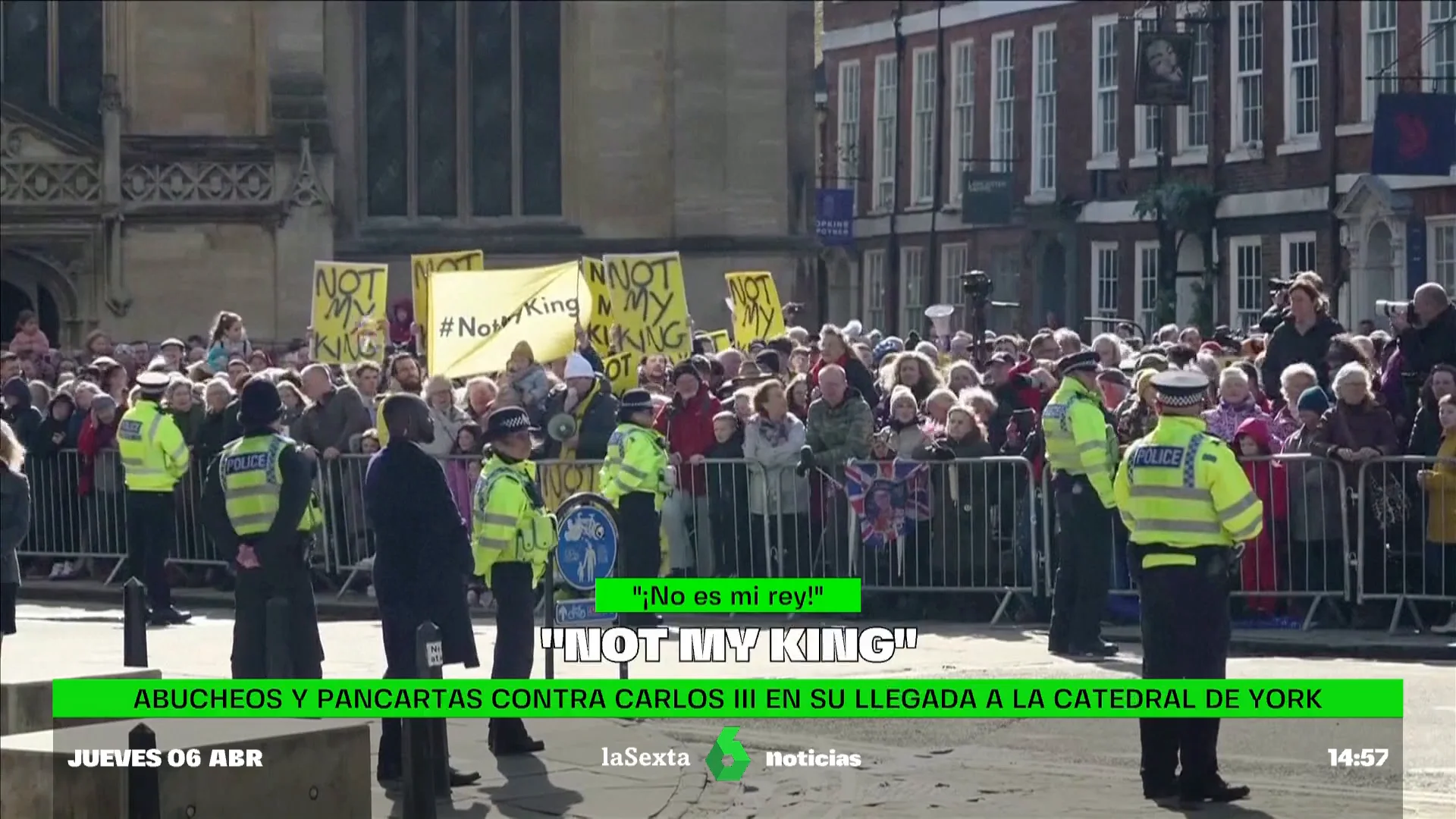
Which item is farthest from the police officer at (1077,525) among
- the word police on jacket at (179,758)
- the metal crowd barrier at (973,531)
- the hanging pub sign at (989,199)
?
the hanging pub sign at (989,199)

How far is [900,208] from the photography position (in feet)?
174

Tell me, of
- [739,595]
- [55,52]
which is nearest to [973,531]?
[739,595]

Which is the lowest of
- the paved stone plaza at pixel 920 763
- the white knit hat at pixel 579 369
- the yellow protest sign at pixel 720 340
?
the paved stone plaza at pixel 920 763

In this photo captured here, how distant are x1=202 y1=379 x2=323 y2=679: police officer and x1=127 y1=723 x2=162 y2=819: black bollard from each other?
4290 millimetres

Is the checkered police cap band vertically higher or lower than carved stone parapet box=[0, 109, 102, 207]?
lower

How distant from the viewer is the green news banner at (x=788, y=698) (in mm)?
10977

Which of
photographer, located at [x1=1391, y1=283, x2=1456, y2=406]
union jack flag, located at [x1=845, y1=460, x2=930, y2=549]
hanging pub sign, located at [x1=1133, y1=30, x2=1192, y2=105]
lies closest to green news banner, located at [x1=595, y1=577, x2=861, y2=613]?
union jack flag, located at [x1=845, y1=460, x2=930, y2=549]

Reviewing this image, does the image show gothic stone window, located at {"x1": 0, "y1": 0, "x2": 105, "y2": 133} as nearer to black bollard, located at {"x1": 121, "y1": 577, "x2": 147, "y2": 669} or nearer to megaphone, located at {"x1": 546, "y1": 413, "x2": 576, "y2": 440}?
megaphone, located at {"x1": 546, "y1": 413, "x2": 576, "y2": 440}

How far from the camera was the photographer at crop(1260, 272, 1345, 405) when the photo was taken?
1803cm

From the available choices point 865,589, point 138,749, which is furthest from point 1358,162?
point 138,749

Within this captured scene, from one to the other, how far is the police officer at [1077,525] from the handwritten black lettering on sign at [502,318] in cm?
634

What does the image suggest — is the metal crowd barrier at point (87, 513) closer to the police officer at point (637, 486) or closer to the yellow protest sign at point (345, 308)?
the yellow protest sign at point (345, 308)

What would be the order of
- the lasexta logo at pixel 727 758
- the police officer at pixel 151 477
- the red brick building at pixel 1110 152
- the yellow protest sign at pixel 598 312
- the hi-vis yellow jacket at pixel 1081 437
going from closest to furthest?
1. the lasexta logo at pixel 727 758
2. the hi-vis yellow jacket at pixel 1081 437
3. the police officer at pixel 151 477
4. the yellow protest sign at pixel 598 312
5. the red brick building at pixel 1110 152

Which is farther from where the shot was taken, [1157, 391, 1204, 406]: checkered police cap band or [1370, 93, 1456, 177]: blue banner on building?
[1370, 93, 1456, 177]: blue banner on building
